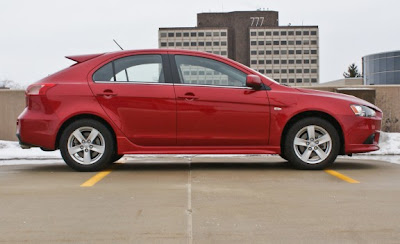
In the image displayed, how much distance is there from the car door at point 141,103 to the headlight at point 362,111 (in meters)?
2.34

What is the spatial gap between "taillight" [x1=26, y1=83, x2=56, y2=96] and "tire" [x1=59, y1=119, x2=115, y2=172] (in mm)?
579

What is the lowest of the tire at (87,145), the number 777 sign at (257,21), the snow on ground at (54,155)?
the snow on ground at (54,155)

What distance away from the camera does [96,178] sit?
21.4 ft

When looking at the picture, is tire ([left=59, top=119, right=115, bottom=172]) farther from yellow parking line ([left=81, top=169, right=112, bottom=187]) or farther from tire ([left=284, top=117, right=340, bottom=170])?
tire ([left=284, top=117, right=340, bottom=170])

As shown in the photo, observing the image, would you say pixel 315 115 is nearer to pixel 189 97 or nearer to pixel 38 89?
pixel 189 97

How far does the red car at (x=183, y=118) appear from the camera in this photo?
7066mm

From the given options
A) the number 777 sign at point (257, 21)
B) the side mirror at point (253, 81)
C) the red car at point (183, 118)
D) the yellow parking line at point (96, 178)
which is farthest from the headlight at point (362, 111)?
the number 777 sign at point (257, 21)

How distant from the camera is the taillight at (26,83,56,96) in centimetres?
717

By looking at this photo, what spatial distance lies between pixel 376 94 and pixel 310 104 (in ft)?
20.2

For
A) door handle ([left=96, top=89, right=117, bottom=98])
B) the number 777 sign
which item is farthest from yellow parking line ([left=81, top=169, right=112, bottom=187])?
the number 777 sign

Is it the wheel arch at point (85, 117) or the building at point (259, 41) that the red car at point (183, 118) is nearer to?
the wheel arch at point (85, 117)

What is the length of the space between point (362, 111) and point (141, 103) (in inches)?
113

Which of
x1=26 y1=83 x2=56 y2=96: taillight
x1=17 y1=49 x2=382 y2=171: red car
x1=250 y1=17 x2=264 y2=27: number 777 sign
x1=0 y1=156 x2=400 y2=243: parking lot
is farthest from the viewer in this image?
x1=250 y1=17 x2=264 y2=27: number 777 sign

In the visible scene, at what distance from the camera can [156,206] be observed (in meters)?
4.59
